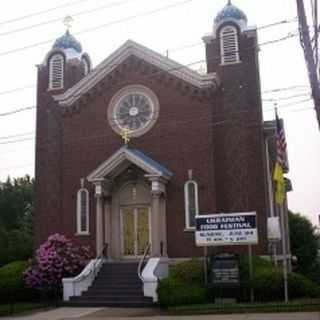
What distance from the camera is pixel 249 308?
18.2 meters

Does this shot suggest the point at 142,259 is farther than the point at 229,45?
No

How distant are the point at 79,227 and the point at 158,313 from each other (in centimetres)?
932

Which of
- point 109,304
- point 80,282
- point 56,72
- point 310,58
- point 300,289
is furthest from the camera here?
point 56,72

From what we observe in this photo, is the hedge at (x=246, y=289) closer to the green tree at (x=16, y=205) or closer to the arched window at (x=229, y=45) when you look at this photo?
the arched window at (x=229, y=45)

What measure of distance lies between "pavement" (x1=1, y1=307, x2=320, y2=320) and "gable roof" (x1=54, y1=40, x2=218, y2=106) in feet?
36.1

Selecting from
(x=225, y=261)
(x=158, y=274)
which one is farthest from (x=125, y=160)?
(x=225, y=261)

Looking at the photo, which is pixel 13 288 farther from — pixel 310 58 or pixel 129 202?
pixel 310 58

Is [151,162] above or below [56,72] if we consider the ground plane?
below

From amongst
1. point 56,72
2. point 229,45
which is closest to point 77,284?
point 56,72

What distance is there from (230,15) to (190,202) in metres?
8.97

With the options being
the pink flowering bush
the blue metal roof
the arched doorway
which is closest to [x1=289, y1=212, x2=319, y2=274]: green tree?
the arched doorway

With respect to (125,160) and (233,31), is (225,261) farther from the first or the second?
(233,31)

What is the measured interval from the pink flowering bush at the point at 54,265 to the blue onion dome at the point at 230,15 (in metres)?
12.2

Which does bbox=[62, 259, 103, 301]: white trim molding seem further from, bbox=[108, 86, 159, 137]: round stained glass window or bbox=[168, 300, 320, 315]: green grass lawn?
bbox=[108, 86, 159, 137]: round stained glass window
